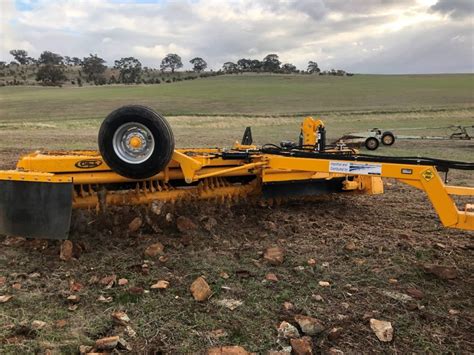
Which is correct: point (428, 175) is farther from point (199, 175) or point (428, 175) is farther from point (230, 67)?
point (230, 67)

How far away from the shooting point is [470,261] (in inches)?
188

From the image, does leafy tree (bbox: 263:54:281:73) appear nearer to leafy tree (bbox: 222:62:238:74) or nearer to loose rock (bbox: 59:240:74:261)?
leafy tree (bbox: 222:62:238:74)

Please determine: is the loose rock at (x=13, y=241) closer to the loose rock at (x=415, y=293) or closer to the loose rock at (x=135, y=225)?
the loose rock at (x=135, y=225)

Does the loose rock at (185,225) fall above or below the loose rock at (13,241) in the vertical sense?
above

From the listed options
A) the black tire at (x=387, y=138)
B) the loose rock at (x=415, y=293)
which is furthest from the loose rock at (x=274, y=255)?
the black tire at (x=387, y=138)

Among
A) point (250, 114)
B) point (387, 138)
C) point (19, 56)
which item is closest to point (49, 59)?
point (19, 56)

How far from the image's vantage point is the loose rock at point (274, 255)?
4.63 m

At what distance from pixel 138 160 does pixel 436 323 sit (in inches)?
A: 129

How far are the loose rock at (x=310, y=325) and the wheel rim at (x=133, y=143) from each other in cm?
246

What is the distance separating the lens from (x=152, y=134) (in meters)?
4.93

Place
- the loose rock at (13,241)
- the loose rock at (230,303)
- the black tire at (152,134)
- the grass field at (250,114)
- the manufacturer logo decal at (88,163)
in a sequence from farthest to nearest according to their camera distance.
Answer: the grass field at (250,114) < the manufacturer logo decal at (88,163) < the loose rock at (13,241) < the black tire at (152,134) < the loose rock at (230,303)

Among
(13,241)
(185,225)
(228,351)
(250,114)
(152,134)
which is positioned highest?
(250,114)

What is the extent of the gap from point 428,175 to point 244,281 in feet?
6.78

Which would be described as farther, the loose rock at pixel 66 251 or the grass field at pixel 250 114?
the grass field at pixel 250 114
